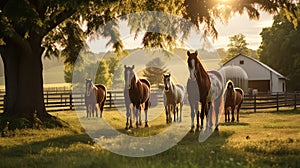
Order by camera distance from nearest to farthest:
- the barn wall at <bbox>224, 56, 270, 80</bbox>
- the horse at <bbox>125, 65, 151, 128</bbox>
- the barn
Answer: the horse at <bbox>125, 65, 151, 128</bbox> → the barn → the barn wall at <bbox>224, 56, 270, 80</bbox>

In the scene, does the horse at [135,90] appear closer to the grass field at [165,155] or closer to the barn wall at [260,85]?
the grass field at [165,155]

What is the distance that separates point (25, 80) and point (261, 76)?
43490 mm

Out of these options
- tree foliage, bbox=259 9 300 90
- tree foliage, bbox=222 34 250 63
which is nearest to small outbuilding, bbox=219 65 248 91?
tree foliage, bbox=259 9 300 90

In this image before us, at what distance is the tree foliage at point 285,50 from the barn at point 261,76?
224 centimetres

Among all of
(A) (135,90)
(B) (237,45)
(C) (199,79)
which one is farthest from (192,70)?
(B) (237,45)

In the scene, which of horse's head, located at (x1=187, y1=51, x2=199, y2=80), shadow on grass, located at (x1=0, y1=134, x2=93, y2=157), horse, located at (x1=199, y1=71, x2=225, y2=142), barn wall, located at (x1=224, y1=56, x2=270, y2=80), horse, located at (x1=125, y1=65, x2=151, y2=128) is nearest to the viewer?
shadow on grass, located at (x1=0, y1=134, x2=93, y2=157)

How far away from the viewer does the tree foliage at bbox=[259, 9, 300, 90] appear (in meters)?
57.8

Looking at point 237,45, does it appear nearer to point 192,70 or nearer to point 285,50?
point 285,50

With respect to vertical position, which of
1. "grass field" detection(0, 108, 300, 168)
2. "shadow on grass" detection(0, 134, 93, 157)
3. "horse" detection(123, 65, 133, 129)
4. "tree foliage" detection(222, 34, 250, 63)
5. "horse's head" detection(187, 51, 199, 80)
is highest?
"tree foliage" detection(222, 34, 250, 63)

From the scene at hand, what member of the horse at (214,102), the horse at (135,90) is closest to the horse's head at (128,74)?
the horse at (135,90)

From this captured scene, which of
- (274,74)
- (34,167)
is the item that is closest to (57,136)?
(34,167)

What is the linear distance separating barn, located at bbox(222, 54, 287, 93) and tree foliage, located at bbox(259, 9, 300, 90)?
224 cm

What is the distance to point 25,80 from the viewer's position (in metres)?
16.4

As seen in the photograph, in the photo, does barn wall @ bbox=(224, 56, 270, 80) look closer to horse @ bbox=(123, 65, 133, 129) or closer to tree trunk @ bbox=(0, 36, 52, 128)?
horse @ bbox=(123, 65, 133, 129)
